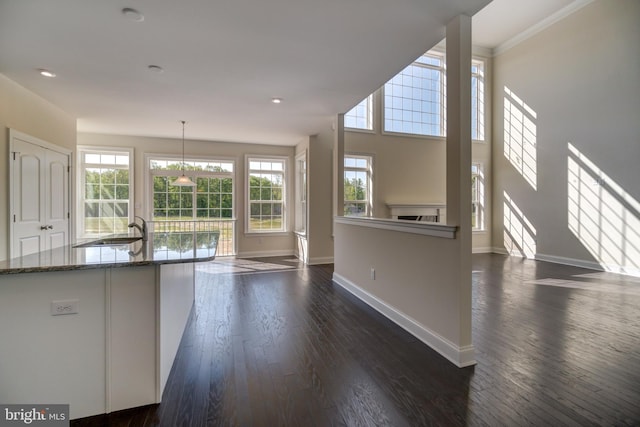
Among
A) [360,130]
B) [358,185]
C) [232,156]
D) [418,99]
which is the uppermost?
[418,99]

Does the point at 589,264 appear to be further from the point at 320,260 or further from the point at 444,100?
the point at 320,260

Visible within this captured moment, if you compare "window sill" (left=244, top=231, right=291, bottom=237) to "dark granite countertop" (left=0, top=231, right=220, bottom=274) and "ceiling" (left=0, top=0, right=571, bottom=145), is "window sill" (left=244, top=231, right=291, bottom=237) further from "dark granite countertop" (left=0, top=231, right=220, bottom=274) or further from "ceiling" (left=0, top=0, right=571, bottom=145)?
"dark granite countertop" (left=0, top=231, right=220, bottom=274)

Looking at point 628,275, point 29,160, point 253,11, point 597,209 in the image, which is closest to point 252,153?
point 29,160

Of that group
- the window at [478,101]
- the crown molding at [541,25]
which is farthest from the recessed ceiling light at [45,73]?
the crown molding at [541,25]

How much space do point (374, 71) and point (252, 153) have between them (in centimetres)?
421

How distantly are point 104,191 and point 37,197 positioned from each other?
2243 mm

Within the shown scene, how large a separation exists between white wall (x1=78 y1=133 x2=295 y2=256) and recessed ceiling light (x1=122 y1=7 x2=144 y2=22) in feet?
14.5

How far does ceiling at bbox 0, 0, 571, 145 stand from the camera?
211cm

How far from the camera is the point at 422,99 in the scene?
7.04 meters

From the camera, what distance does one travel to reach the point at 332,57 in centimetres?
279

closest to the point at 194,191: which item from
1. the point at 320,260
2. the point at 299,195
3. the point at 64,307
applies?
the point at 299,195

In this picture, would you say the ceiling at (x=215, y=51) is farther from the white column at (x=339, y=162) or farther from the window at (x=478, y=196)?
the window at (x=478, y=196)

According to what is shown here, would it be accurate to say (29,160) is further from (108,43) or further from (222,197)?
(222,197)

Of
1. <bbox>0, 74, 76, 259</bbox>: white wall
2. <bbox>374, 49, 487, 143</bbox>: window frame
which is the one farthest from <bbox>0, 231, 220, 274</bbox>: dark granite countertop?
<bbox>374, 49, 487, 143</bbox>: window frame
